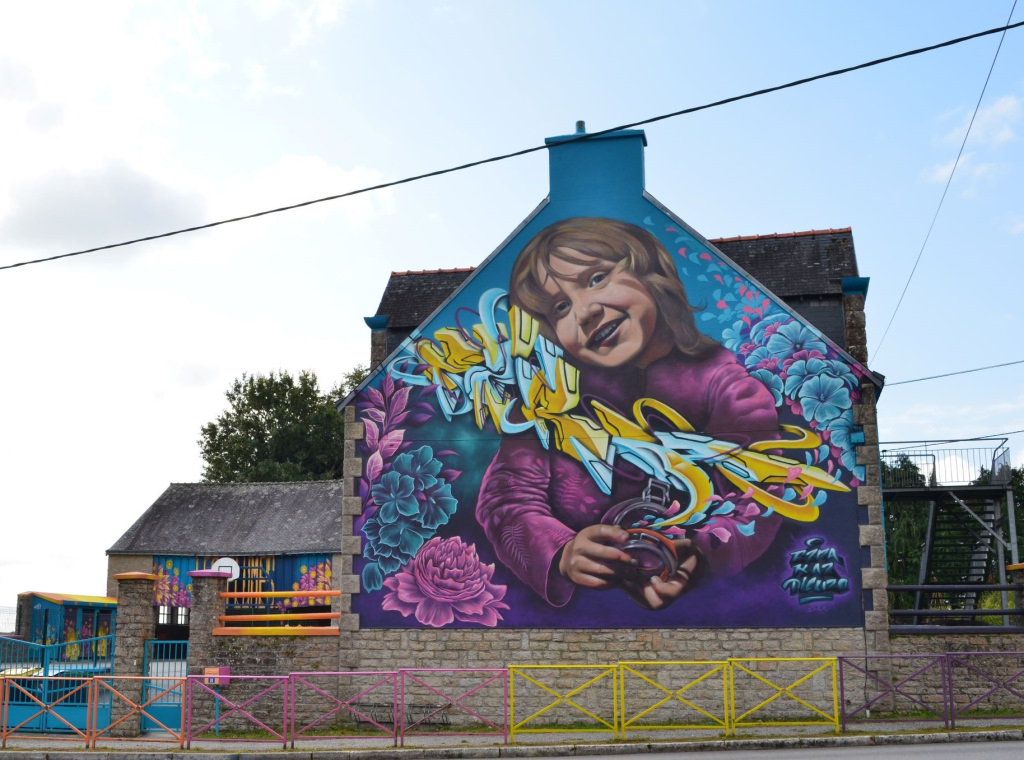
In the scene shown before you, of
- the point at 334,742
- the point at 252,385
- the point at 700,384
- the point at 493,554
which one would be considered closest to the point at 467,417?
the point at 493,554

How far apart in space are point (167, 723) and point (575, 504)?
7823mm

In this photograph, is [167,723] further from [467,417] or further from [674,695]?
[674,695]

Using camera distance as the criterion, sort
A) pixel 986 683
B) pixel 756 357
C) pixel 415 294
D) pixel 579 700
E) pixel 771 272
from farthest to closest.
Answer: pixel 415 294 < pixel 771 272 < pixel 756 357 < pixel 579 700 < pixel 986 683

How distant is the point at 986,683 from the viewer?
16.2 m

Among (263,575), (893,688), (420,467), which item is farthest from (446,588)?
(263,575)

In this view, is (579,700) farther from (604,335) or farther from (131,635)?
(131,635)

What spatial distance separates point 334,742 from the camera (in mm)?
15578

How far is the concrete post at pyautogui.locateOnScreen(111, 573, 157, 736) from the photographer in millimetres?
17297

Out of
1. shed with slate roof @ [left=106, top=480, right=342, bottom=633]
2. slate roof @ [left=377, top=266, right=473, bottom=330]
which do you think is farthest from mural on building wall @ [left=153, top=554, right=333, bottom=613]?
slate roof @ [left=377, top=266, right=473, bottom=330]

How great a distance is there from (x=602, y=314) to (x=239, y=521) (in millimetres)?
21197

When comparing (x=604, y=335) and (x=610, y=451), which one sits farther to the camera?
(x=604, y=335)

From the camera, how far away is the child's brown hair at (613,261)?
58.6ft

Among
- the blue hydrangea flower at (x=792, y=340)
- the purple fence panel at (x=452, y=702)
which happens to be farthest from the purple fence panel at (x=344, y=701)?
the blue hydrangea flower at (x=792, y=340)

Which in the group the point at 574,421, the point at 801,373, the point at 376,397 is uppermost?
the point at 801,373
